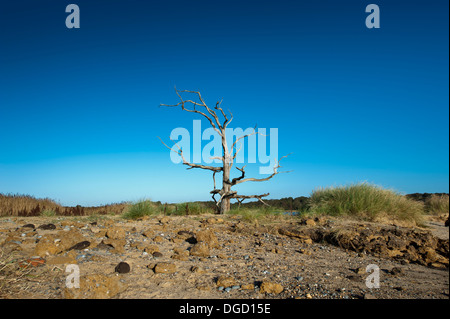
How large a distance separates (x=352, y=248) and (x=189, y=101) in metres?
8.77

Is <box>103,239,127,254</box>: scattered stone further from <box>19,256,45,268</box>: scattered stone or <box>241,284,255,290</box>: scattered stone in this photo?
<box>241,284,255,290</box>: scattered stone

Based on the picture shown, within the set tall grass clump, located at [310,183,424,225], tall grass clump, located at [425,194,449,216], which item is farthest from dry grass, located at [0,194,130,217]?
tall grass clump, located at [425,194,449,216]

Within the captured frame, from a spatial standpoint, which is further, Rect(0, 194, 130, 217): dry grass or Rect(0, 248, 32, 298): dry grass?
Rect(0, 194, 130, 217): dry grass

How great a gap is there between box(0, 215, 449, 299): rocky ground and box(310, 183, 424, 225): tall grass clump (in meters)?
2.58

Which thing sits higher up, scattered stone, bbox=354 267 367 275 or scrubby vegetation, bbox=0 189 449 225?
scrubby vegetation, bbox=0 189 449 225

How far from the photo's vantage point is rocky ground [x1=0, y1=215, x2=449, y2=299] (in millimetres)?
3076

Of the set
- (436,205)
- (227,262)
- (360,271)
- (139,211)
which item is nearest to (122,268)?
(227,262)

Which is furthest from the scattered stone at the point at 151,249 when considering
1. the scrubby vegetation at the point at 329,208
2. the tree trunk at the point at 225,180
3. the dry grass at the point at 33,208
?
the tree trunk at the point at 225,180

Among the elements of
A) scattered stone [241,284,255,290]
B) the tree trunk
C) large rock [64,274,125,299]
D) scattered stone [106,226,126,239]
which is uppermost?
the tree trunk

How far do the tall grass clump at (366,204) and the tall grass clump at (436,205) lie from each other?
524cm

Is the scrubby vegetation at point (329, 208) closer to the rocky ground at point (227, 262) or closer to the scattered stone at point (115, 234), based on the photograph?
the rocky ground at point (227, 262)

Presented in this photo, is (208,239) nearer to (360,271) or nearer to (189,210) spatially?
(360,271)

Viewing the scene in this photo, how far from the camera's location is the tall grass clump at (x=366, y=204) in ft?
29.7
